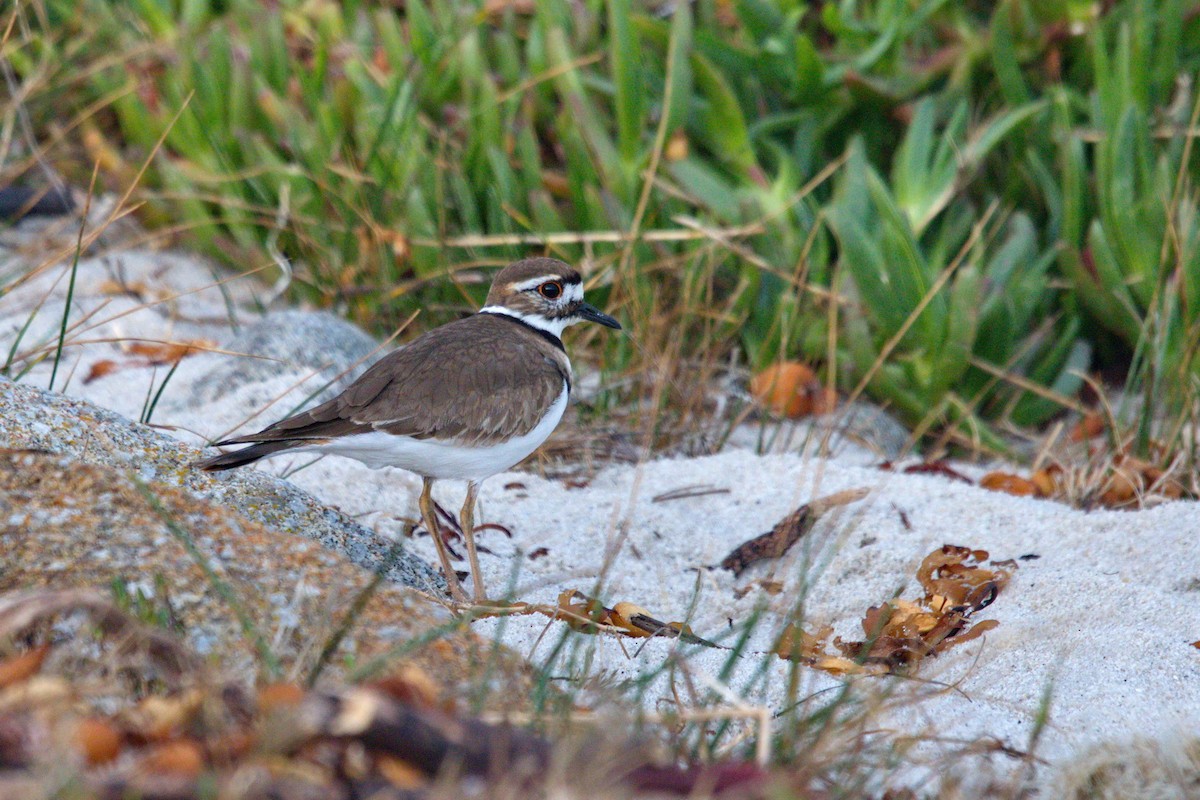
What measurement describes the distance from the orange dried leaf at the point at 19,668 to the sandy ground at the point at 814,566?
739mm

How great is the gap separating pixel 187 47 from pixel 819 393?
11.0 ft

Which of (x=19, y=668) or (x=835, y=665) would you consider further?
(x=835, y=665)

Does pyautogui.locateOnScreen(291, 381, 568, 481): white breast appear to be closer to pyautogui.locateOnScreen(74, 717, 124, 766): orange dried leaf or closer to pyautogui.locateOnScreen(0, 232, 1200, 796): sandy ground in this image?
pyautogui.locateOnScreen(0, 232, 1200, 796): sandy ground

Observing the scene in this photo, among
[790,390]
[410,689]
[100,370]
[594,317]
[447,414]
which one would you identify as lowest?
[790,390]

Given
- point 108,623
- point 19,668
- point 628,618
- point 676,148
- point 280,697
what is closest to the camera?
point 280,697

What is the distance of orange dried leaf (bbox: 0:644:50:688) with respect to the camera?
1.97m

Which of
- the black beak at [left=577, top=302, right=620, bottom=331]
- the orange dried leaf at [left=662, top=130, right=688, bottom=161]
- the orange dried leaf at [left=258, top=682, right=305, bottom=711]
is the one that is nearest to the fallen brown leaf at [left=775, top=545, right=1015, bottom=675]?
the orange dried leaf at [left=258, top=682, right=305, bottom=711]

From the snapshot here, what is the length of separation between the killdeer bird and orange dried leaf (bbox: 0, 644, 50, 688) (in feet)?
3.89

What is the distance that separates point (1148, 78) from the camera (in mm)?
5348

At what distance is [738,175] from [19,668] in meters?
4.24

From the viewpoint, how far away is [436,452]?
3662mm

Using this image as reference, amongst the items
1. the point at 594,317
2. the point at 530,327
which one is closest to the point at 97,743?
the point at 530,327

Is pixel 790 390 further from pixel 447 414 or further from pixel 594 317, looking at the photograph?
pixel 447 414

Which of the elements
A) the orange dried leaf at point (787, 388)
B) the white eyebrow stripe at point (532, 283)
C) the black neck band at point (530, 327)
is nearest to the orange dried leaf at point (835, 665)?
the black neck band at point (530, 327)
